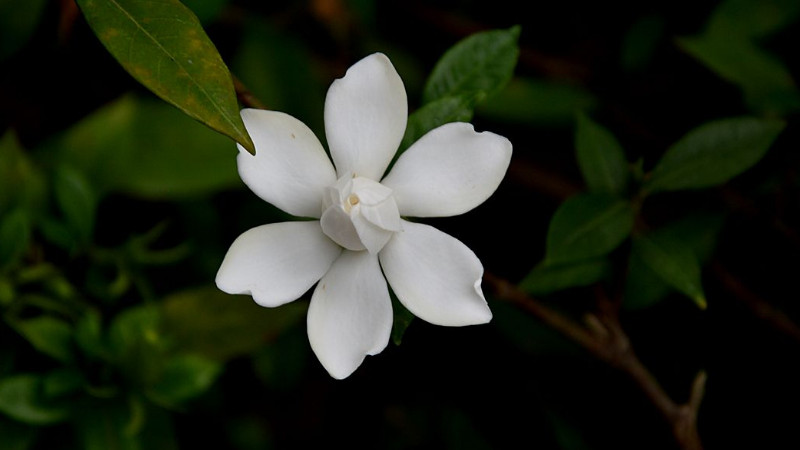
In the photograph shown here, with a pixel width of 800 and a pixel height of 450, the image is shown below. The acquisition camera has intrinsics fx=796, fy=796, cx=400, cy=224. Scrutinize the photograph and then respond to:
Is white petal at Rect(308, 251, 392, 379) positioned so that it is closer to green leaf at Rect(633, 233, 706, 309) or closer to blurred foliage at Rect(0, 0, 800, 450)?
blurred foliage at Rect(0, 0, 800, 450)

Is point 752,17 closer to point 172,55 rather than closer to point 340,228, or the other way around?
point 340,228

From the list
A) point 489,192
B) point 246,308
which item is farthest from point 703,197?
point 246,308

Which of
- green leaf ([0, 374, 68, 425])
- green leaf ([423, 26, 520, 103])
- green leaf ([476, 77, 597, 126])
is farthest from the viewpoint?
green leaf ([476, 77, 597, 126])

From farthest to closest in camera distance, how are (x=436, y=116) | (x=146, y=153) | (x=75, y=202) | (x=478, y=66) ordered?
(x=146, y=153) < (x=75, y=202) < (x=478, y=66) < (x=436, y=116)

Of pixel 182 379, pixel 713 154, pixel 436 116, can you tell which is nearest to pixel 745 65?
pixel 713 154

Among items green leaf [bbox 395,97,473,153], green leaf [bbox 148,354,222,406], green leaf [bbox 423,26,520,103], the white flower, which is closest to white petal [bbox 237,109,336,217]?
the white flower

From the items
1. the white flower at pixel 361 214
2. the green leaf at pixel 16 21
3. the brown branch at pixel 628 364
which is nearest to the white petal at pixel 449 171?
the white flower at pixel 361 214
